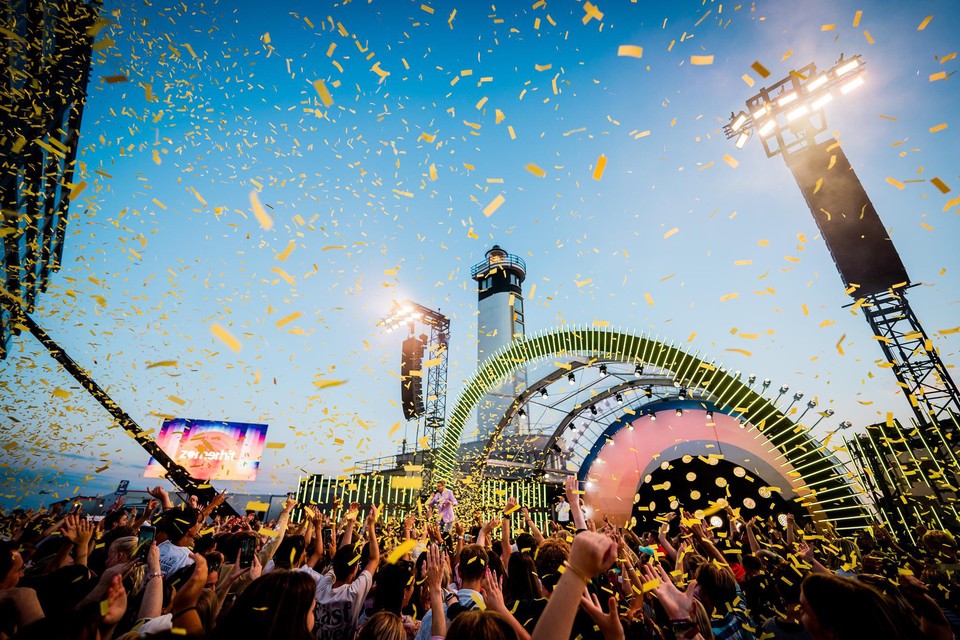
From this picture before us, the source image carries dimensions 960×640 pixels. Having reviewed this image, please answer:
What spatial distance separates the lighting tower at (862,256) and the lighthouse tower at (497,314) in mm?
19719

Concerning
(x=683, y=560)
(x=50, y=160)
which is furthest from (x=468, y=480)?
(x=50, y=160)

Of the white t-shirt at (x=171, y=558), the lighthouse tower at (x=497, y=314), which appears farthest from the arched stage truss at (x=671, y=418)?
the lighthouse tower at (x=497, y=314)

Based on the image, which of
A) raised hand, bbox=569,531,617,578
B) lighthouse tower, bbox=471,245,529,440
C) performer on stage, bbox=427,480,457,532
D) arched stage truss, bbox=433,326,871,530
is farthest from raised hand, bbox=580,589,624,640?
lighthouse tower, bbox=471,245,529,440

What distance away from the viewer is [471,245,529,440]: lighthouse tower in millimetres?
31719

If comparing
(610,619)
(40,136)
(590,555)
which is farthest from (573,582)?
(40,136)

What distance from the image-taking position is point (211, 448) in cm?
2867

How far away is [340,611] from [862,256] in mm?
16851

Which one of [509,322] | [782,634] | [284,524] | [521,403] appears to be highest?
[509,322]

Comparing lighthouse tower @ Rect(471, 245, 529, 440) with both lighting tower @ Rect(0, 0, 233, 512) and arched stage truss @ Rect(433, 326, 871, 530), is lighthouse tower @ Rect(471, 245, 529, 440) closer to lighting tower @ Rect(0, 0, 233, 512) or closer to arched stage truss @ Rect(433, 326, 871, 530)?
arched stage truss @ Rect(433, 326, 871, 530)

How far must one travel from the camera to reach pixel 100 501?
2236 cm

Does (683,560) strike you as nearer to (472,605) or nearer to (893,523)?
(472,605)

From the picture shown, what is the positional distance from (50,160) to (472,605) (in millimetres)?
13699

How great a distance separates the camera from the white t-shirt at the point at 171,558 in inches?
165

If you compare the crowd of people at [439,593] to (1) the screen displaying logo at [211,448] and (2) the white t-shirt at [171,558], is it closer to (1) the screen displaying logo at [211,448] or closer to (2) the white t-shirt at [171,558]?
(2) the white t-shirt at [171,558]
